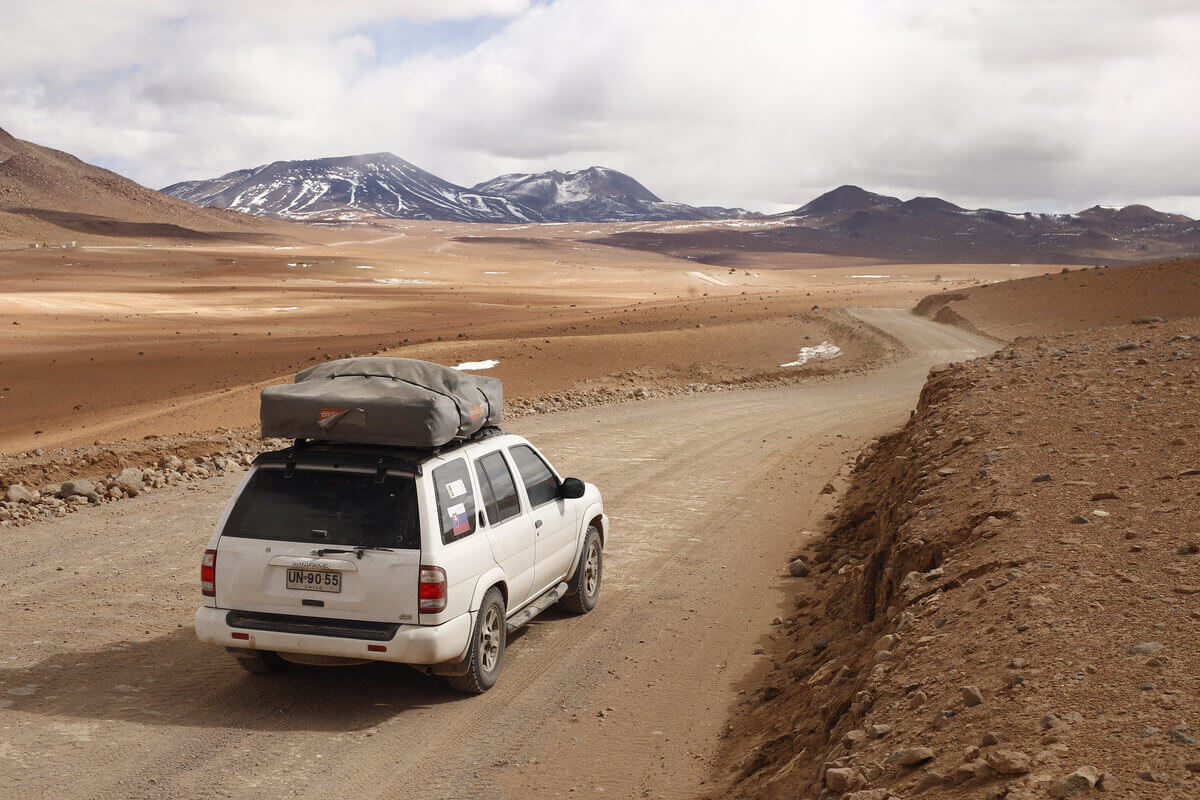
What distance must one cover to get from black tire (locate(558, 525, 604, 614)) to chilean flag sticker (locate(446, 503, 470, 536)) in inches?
77.8

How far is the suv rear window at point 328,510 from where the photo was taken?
21.3ft

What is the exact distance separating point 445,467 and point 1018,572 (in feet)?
11.9

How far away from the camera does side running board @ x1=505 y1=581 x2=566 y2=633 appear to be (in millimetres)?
7500

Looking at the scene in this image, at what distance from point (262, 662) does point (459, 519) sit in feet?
5.62

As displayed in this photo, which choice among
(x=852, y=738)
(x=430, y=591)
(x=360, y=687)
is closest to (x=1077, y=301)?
(x=360, y=687)

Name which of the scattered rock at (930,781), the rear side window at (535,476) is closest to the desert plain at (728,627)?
the scattered rock at (930,781)

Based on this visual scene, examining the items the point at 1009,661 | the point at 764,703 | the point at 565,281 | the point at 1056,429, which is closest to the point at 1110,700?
the point at 1009,661

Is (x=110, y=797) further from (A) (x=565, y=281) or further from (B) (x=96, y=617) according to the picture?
(A) (x=565, y=281)

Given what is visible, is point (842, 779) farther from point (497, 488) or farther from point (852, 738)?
point (497, 488)

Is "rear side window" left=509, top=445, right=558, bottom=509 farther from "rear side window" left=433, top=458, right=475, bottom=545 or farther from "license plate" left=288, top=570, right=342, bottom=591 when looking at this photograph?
"license plate" left=288, top=570, right=342, bottom=591

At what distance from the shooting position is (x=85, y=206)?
555 ft

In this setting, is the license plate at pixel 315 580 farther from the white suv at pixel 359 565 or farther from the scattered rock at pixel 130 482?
the scattered rock at pixel 130 482

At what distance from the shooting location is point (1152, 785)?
3.62m

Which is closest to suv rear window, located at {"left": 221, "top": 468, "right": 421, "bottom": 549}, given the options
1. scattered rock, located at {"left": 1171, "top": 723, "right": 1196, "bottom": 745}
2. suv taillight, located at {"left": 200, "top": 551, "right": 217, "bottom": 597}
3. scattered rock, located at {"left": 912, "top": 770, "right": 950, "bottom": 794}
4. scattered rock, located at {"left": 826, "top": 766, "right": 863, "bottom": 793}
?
suv taillight, located at {"left": 200, "top": 551, "right": 217, "bottom": 597}
